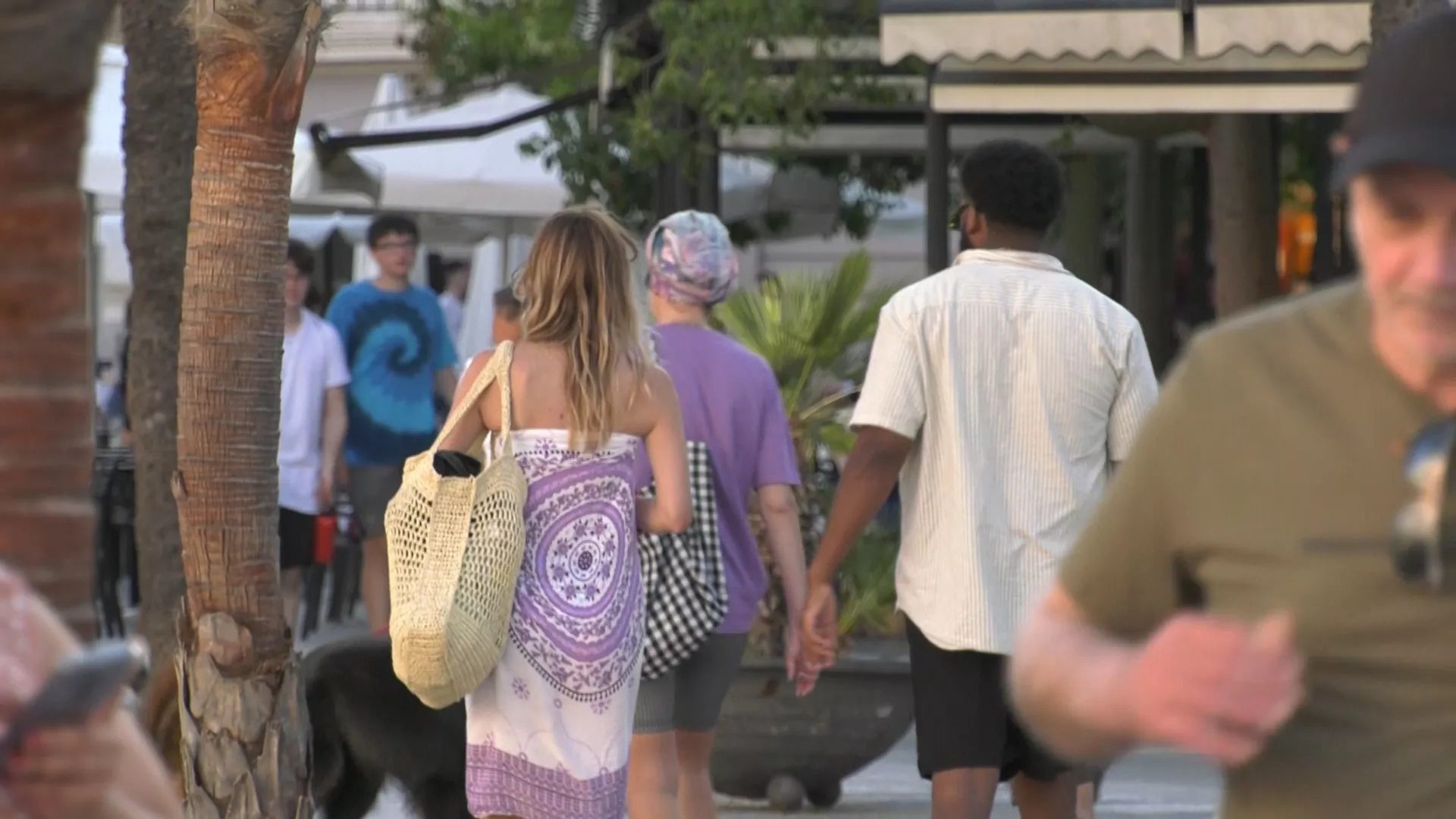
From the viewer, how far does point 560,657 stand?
551cm

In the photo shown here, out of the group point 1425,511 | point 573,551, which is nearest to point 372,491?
point 573,551

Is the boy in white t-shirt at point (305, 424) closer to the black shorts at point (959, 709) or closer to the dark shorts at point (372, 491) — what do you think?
the dark shorts at point (372, 491)

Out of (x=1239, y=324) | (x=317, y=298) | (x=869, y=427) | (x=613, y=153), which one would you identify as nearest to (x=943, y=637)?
(x=869, y=427)

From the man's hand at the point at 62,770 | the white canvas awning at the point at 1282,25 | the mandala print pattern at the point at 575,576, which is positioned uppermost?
the white canvas awning at the point at 1282,25

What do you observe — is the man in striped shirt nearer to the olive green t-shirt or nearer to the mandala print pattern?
the mandala print pattern

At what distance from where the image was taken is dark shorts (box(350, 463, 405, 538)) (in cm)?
1053

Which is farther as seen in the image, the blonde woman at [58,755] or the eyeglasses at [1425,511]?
the eyeglasses at [1425,511]

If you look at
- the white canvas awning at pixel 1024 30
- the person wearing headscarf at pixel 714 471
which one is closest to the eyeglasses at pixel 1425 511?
the person wearing headscarf at pixel 714 471

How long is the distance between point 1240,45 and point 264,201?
4.56 m

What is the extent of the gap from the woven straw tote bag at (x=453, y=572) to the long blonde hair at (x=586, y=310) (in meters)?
0.24

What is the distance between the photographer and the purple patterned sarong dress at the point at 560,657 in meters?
5.50

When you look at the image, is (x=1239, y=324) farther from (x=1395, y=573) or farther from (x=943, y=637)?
(x=943, y=637)

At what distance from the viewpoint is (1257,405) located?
232 cm

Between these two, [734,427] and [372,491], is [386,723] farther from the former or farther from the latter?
[372,491]
